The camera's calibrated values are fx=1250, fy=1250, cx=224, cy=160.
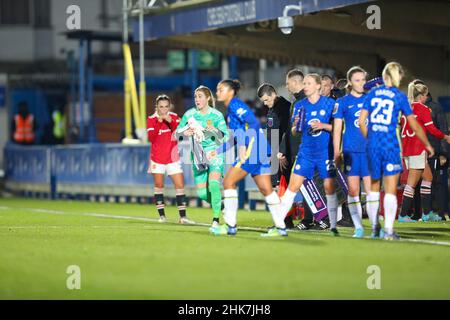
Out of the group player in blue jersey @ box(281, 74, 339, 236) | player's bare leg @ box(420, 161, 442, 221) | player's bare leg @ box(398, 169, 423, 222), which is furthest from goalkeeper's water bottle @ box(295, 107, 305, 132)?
player's bare leg @ box(420, 161, 442, 221)

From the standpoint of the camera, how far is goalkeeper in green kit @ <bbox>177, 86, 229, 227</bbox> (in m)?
17.4

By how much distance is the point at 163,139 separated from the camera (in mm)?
20375

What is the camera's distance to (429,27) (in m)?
26.0

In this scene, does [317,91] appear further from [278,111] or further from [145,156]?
[145,156]

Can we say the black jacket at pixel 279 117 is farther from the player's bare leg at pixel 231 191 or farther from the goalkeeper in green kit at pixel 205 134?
the player's bare leg at pixel 231 191

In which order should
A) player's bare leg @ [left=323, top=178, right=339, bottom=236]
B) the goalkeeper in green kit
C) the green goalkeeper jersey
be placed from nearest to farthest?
player's bare leg @ [left=323, top=178, right=339, bottom=236] < the goalkeeper in green kit < the green goalkeeper jersey

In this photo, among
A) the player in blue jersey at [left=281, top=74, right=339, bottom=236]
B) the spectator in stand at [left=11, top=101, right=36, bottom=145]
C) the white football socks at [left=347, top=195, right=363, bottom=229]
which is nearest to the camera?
the player in blue jersey at [left=281, top=74, right=339, bottom=236]

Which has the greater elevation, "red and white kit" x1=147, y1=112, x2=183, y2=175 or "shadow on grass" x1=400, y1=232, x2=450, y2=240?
"red and white kit" x1=147, y1=112, x2=183, y2=175

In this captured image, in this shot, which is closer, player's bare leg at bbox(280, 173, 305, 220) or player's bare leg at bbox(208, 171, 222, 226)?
player's bare leg at bbox(280, 173, 305, 220)

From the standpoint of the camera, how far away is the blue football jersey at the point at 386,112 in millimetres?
14773

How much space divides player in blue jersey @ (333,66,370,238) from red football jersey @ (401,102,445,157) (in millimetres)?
3928

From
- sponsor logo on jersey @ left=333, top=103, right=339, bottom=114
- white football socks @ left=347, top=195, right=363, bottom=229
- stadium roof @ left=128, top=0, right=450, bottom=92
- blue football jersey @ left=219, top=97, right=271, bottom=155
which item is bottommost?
white football socks @ left=347, top=195, right=363, bottom=229

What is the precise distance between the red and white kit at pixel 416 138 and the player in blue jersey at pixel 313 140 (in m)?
4.05

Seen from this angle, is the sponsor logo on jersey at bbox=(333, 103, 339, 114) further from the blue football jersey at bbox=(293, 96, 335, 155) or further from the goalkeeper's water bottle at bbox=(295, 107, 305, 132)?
the goalkeeper's water bottle at bbox=(295, 107, 305, 132)
